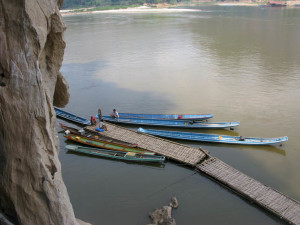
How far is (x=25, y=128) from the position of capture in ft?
22.2

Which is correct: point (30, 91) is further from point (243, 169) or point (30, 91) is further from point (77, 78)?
point (77, 78)

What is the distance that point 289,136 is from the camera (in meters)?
19.6

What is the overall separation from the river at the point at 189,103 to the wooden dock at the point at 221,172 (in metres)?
0.46

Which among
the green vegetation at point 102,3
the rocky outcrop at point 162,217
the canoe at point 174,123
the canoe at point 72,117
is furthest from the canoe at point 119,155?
the green vegetation at point 102,3

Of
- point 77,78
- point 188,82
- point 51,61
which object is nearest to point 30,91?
point 51,61

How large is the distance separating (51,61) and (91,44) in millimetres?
44241

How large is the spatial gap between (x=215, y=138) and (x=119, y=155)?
21.5 feet

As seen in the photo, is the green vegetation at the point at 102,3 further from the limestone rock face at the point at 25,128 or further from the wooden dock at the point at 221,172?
the limestone rock face at the point at 25,128

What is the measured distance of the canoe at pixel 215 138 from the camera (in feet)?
60.0

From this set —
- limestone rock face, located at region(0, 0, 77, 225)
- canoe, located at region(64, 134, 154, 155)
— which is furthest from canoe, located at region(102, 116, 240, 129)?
limestone rock face, located at region(0, 0, 77, 225)

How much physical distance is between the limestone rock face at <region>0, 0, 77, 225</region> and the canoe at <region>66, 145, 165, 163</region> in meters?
9.79

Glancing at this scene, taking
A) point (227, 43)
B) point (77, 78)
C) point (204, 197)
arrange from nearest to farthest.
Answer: point (204, 197) < point (77, 78) < point (227, 43)

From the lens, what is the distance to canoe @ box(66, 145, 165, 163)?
1692 cm

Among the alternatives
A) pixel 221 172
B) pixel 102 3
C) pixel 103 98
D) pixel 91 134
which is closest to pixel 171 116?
pixel 91 134
